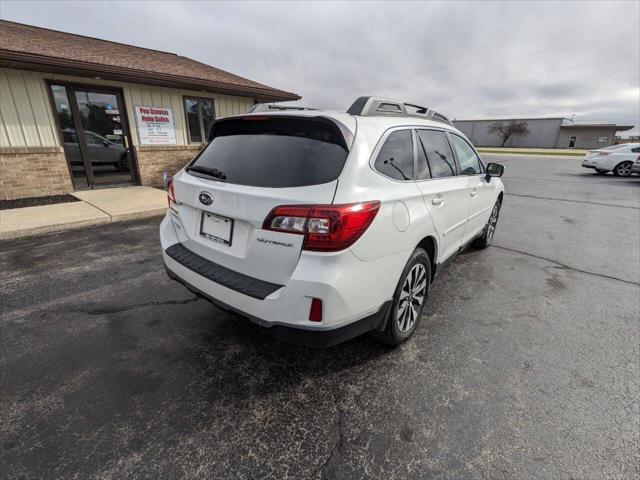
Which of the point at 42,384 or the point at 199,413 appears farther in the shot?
the point at 42,384

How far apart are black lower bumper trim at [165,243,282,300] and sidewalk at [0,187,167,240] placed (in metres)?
4.65

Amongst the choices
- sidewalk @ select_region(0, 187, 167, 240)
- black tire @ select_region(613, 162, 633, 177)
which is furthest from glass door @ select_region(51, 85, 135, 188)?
black tire @ select_region(613, 162, 633, 177)

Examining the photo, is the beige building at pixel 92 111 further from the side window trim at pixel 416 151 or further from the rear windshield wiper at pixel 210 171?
the side window trim at pixel 416 151

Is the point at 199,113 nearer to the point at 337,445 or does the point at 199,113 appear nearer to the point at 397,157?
the point at 397,157

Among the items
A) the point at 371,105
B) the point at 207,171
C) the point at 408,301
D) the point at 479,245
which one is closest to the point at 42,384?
the point at 207,171

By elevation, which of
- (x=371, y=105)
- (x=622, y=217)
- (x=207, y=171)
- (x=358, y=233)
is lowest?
(x=622, y=217)

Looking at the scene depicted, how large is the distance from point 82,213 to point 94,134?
3.72m

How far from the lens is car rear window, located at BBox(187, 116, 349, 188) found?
6.53 feet

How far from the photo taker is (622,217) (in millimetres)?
7660

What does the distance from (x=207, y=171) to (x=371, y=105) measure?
4.42ft

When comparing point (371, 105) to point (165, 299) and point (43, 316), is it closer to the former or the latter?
point (165, 299)

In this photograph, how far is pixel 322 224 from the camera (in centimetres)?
180


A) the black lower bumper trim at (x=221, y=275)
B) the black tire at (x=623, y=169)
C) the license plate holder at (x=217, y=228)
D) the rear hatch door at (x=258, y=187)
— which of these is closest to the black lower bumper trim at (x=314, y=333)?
the black lower bumper trim at (x=221, y=275)

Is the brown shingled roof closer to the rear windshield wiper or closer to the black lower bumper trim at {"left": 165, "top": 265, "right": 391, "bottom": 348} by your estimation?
the rear windshield wiper
